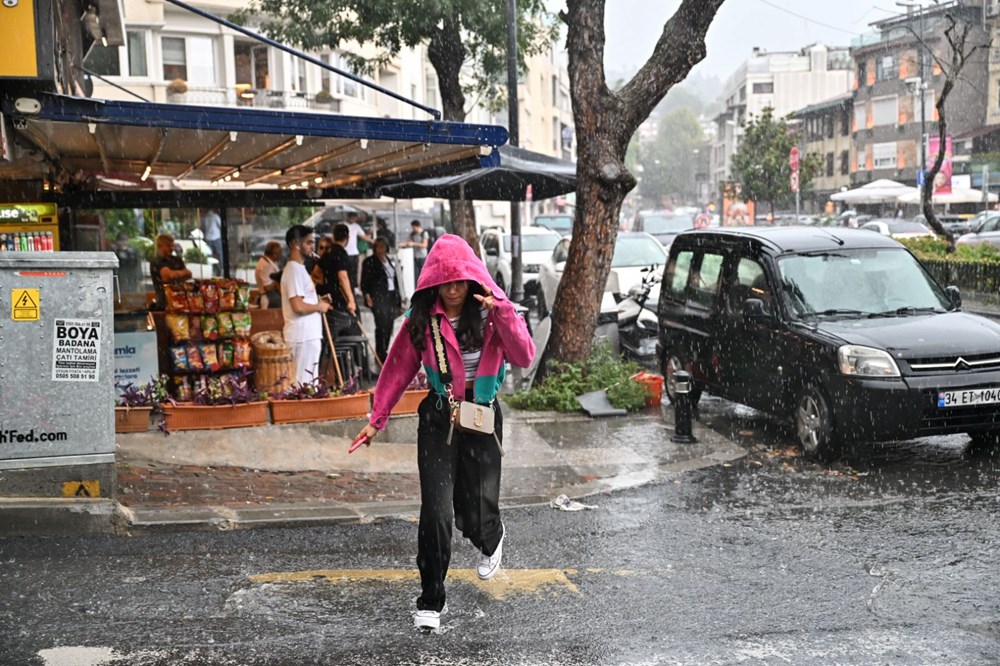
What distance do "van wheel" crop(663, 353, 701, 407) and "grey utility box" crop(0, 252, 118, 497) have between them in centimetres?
628

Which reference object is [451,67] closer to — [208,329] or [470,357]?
[208,329]

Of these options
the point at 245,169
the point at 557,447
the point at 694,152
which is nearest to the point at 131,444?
the point at 557,447

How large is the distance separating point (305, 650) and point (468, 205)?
16182mm

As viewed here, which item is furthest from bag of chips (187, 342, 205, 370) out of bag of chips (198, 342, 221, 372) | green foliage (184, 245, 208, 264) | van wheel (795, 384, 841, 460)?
green foliage (184, 245, 208, 264)

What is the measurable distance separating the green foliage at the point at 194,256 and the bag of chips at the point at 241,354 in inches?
271

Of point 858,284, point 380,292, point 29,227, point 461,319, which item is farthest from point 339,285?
point 461,319

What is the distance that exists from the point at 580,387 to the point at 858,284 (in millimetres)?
3122

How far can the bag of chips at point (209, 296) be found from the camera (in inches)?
403

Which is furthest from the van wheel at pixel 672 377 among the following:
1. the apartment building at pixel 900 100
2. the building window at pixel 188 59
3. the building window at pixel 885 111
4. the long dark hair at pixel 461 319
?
the building window at pixel 885 111

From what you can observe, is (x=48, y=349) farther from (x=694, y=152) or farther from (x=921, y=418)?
(x=694, y=152)

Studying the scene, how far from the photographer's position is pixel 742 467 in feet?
29.9

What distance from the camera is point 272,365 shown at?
→ 34.1 feet

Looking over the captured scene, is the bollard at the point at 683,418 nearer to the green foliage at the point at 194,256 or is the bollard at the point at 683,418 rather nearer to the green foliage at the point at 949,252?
the green foliage at the point at 194,256

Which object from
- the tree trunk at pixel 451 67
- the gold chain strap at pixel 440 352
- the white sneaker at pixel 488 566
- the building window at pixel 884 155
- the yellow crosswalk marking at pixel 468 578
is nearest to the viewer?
the gold chain strap at pixel 440 352
